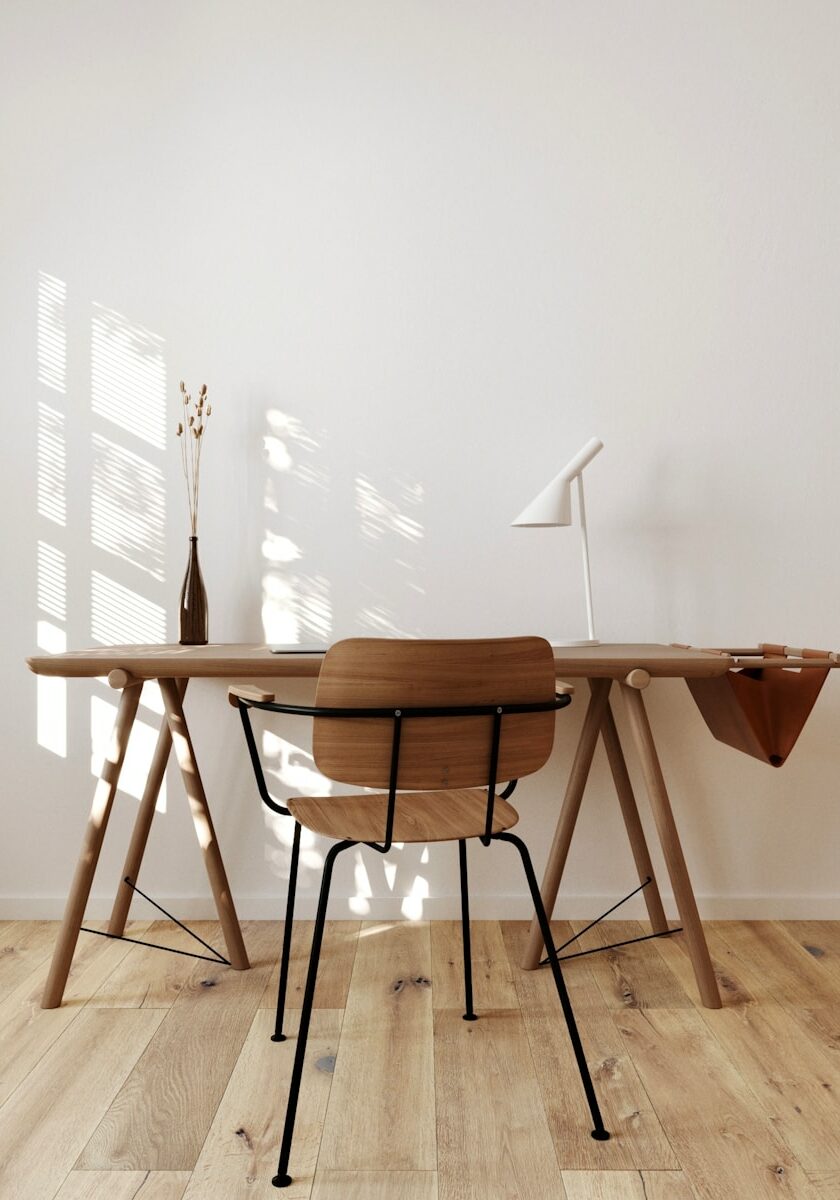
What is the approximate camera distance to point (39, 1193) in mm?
1393

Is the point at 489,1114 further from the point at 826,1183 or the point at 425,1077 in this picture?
the point at 826,1183

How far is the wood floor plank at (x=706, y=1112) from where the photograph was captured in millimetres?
1406

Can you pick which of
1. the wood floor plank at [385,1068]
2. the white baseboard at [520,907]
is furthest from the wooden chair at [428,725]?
the white baseboard at [520,907]

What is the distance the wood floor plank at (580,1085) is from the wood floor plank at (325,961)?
0.38 meters

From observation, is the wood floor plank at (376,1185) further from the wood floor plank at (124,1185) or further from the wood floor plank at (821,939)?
the wood floor plank at (821,939)

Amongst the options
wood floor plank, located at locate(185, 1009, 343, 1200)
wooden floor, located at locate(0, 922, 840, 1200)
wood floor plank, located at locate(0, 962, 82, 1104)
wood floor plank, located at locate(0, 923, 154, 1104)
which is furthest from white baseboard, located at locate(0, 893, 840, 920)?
wood floor plank, located at locate(185, 1009, 343, 1200)

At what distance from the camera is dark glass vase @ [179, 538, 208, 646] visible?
238cm

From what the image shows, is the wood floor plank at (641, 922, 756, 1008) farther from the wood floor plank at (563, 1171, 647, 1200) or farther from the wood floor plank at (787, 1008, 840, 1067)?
the wood floor plank at (563, 1171, 647, 1200)

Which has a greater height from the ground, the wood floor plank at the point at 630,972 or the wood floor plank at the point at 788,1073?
the wood floor plank at the point at 788,1073

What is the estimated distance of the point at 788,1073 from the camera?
1720mm

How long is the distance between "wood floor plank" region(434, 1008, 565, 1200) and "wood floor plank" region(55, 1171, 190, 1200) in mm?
381

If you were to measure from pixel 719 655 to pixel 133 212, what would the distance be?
1829 mm

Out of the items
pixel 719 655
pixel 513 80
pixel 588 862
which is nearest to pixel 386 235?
pixel 513 80

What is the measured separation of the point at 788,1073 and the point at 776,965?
0.53m
